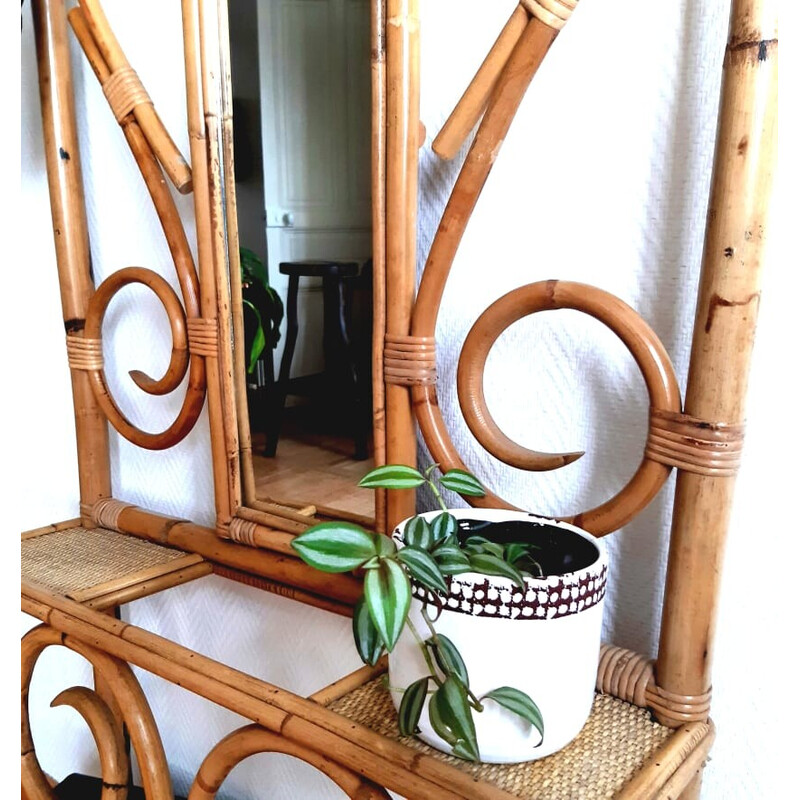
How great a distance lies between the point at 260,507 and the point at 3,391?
22.7 inches

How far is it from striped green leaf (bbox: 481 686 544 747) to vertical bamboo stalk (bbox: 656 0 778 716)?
152mm

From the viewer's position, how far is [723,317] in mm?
515

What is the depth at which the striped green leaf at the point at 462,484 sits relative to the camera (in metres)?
0.56

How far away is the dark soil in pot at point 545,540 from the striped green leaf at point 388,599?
0.11 meters

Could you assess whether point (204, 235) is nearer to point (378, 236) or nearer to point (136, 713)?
point (378, 236)

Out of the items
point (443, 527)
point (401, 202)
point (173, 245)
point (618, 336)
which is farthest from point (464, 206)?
point (173, 245)

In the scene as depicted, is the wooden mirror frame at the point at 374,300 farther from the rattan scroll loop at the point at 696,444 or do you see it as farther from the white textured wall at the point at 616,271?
the rattan scroll loop at the point at 696,444

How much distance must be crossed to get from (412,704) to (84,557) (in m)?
0.53

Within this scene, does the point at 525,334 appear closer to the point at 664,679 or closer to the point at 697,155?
the point at 697,155

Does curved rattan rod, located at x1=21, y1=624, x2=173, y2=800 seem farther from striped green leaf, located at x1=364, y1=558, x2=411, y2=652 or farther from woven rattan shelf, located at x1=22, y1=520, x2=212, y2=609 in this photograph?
striped green leaf, located at x1=364, y1=558, x2=411, y2=652

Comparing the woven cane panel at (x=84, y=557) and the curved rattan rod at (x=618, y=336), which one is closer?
the curved rattan rod at (x=618, y=336)

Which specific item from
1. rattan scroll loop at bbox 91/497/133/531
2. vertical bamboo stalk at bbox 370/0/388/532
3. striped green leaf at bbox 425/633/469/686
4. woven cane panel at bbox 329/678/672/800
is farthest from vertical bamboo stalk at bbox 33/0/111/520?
striped green leaf at bbox 425/633/469/686

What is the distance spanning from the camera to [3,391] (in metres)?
0.27

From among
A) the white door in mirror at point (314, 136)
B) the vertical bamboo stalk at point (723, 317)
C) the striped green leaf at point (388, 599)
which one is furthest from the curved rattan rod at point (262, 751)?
the white door in mirror at point (314, 136)
